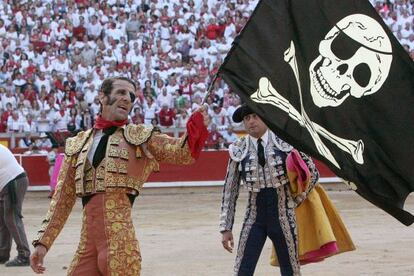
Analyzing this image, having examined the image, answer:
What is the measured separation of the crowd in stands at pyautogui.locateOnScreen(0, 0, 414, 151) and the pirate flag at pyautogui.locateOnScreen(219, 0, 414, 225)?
46.6 ft

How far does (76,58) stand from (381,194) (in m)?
17.1

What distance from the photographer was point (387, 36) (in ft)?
17.3

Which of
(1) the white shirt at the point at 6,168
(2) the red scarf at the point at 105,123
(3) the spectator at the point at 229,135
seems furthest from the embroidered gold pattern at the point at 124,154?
(3) the spectator at the point at 229,135

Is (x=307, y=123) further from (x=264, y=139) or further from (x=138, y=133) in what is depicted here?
(x=264, y=139)

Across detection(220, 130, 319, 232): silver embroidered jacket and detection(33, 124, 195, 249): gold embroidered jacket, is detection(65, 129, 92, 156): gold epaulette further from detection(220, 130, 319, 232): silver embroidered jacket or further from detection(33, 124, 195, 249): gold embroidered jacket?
detection(220, 130, 319, 232): silver embroidered jacket

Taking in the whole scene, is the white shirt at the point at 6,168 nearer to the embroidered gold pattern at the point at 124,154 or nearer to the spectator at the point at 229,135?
the embroidered gold pattern at the point at 124,154

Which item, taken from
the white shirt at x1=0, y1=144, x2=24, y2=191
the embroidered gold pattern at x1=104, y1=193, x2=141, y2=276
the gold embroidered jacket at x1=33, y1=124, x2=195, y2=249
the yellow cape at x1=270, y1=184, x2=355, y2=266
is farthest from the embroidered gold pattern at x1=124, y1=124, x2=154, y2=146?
the white shirt at x1=0, y1=144, x2=24, y2=191

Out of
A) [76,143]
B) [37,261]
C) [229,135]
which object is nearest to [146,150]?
[76,143]

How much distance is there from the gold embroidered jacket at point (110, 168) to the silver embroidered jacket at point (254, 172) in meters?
1.42

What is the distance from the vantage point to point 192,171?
19312 millimetres

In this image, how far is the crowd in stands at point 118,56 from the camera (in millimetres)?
19703

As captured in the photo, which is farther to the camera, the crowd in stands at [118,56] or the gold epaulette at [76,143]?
the crowd in stands at [118,56]

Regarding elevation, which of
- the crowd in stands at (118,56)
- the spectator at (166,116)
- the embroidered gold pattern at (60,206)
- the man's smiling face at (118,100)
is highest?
the man's smiling face at (118,100)

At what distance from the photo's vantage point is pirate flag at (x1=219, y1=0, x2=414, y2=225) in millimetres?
5059
